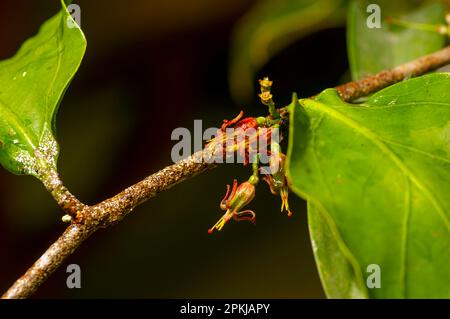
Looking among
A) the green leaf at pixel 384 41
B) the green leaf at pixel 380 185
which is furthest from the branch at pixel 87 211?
the green leaf at pixel 384 41

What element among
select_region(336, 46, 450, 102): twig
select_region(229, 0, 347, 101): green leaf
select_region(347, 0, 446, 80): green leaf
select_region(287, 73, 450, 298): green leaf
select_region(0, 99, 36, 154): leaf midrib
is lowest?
select_region(287, 73, 450, 298): green leaf

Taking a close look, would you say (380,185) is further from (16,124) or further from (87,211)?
(16,124)

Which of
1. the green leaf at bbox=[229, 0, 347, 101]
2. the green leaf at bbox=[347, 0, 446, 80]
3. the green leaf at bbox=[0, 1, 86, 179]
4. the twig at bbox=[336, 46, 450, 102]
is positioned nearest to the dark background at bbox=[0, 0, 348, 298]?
the green leaf at bbox=[229, 0, 347, 101]

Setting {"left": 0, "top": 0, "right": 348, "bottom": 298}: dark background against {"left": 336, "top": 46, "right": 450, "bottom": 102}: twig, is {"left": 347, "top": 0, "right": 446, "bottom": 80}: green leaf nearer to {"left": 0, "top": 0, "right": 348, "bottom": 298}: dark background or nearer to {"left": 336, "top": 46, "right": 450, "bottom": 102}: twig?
{"left": 336, "top": 46, "right": 450, "bottom": 102}: twig

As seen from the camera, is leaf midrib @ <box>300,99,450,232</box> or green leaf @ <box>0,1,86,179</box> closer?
leaf midrib @ <box>300,99,450,232</box>
